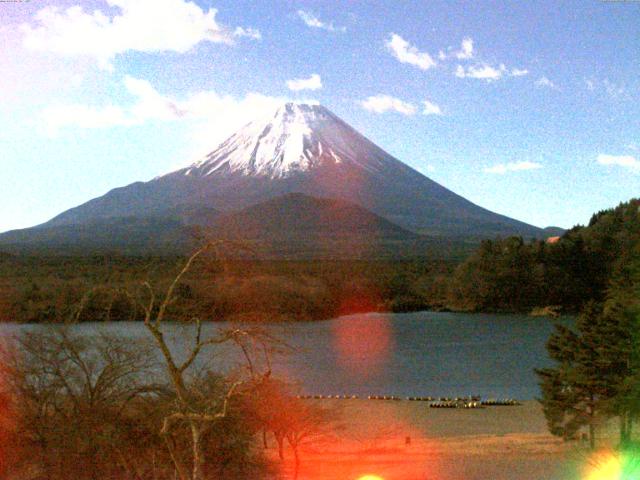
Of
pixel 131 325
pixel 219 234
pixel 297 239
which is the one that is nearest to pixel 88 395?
pixel 219 234

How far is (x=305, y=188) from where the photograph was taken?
246ft

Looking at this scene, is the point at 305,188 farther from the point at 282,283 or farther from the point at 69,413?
the point at 69,413

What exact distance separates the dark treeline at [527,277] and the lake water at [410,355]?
337 centimetres

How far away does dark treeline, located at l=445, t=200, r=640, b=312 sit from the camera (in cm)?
4222

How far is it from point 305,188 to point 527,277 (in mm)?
35069

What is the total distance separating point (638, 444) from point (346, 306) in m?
29.2

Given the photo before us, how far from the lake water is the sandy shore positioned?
1839 mm

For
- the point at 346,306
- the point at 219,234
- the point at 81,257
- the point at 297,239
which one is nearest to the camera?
the point at 219,234

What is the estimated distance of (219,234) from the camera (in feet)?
16.5

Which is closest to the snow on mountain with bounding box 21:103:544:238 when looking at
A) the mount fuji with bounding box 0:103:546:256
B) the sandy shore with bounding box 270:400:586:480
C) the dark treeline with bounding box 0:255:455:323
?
the mount fuji with bounding box 0:103:546:256

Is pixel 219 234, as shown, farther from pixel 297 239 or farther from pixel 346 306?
pixel 297 239

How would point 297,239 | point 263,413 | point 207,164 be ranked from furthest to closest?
point 207,164 < point 297,239 < point 263,413

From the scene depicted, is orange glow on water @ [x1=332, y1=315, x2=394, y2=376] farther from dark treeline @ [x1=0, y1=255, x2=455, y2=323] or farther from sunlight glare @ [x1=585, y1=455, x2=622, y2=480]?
sunlight glare @ [x1=585, y1=455, x2=622, y2=480]

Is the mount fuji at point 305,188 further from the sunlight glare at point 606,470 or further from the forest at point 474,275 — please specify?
the sunlight glare at point 606,470
